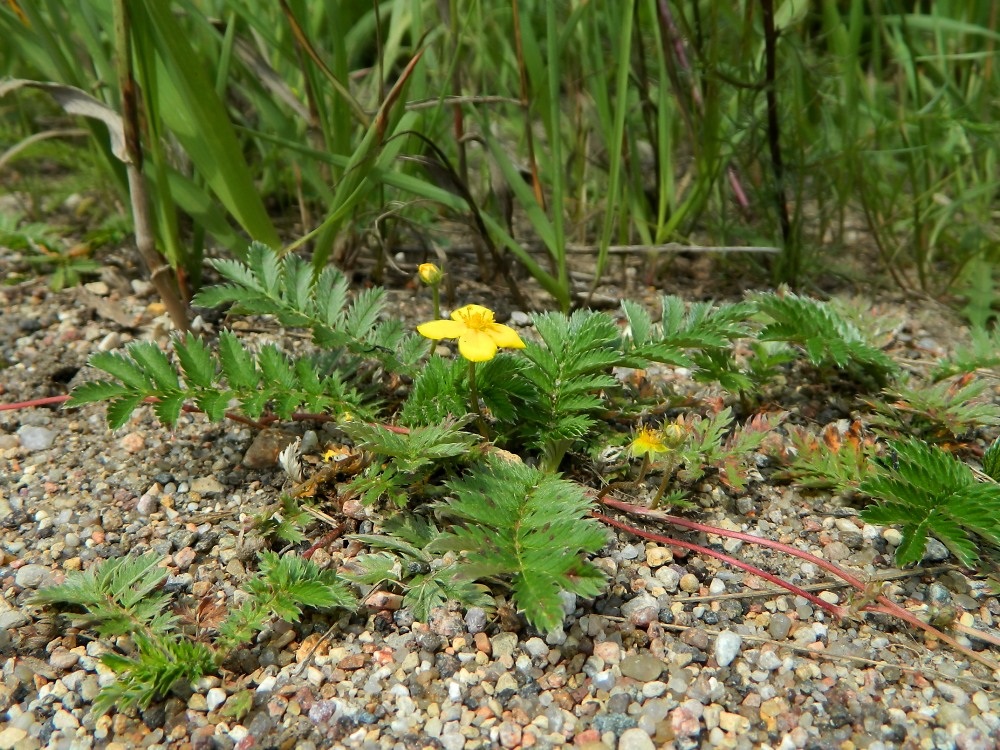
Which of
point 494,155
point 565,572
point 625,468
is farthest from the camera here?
point 494,155

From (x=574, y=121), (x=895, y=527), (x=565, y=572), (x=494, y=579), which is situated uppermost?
(x=574, y=121)

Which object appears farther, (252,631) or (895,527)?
(895,527)

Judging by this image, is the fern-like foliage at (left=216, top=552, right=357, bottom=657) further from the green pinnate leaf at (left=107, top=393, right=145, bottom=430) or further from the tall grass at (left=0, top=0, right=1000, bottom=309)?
the tall grass at (left=0, top=0, right=1000, bottom=309)

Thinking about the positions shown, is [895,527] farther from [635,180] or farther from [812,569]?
[635,180]

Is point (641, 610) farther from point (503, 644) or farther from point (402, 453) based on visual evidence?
point (402, 453)

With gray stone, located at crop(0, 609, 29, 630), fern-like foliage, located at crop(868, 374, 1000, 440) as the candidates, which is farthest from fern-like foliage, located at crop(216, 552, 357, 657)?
fern-like foliage, located at crop(868, 374, 1000, 440)

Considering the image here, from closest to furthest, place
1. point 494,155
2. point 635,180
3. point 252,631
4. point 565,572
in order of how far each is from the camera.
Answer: point 565,572
point 252,631
point 494,155
point 635,180

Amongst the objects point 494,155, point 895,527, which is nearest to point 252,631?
point 895,527
